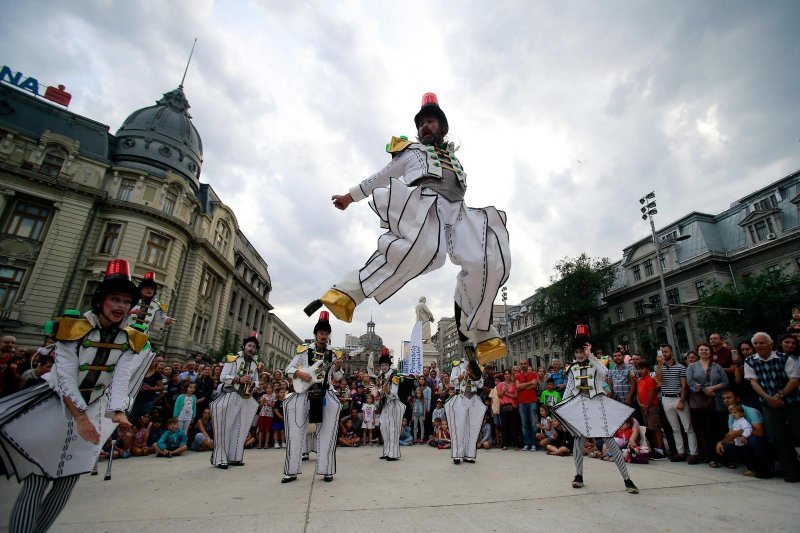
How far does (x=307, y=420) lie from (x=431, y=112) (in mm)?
4006

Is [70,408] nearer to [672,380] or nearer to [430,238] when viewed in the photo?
[430,238]

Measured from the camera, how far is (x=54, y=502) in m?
2.22

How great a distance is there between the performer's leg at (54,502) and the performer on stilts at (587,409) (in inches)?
172

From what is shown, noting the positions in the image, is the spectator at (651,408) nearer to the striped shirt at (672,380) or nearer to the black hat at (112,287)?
the striped shirt at (672,380)

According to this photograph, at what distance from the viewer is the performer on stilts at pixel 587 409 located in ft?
14.1

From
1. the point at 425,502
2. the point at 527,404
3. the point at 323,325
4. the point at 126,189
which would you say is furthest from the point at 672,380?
the point at 126,189

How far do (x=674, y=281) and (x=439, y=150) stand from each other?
39.5 metres

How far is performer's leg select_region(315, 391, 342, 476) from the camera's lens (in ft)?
14.5

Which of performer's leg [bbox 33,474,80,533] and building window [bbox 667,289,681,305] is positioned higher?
building window [bbox 667,289,681,305]

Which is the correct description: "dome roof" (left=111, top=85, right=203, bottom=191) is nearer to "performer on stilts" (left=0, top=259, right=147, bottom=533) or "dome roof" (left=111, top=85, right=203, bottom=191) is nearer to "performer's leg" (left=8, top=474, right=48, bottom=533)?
"performer on stilts" (left=0, top=259, right=147, bottom=533)

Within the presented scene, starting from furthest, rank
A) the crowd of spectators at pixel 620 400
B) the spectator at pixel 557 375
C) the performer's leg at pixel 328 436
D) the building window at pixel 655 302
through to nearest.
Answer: the building window at pixel 655 302 < the spectator at pixel 557 375 < the crowd of spectators at pixel 620 400 < the performer's leg at pixel 328 436

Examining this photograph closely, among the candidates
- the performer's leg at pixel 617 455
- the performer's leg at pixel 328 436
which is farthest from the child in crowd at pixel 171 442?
the performer's leg at pixel 617 455

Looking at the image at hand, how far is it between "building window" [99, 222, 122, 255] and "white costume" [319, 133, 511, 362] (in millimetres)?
27141

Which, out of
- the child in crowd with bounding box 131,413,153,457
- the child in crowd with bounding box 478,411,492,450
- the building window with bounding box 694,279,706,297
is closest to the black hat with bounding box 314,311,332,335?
the child in crowd with bounding box 131,413,153,457
